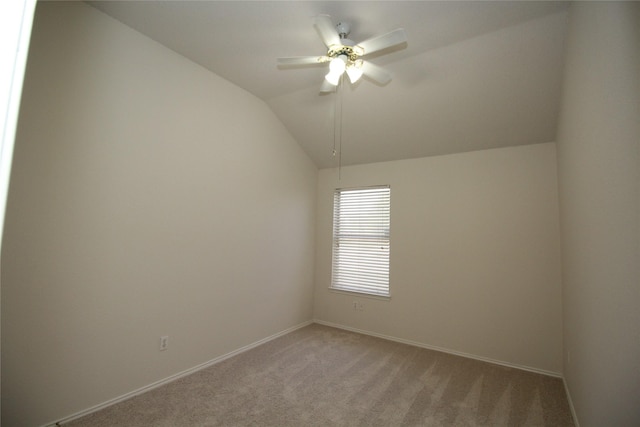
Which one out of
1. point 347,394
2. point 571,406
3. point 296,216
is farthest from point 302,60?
point 571,406

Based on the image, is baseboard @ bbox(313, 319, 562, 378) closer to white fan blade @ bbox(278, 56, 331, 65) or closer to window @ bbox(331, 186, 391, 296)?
window @ bbox(331, 186, 391, 296)

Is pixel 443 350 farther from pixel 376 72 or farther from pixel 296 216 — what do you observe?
pixel 376 72

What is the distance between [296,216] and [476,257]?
2.41 meters

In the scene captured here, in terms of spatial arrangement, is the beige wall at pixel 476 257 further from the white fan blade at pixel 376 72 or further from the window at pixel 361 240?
the white fan blade at pixel 376 72

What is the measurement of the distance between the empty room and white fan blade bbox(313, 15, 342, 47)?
0.02 metres

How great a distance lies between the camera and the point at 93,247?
2.15 metres

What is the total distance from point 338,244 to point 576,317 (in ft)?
9.40

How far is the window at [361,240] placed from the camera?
4.05 meters

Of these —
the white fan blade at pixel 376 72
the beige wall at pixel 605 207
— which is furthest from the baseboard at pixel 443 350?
the white fan blade at pixel 376 72

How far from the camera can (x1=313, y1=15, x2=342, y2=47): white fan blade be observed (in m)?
1.81

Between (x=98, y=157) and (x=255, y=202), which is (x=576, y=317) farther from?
(x=98, y=157)

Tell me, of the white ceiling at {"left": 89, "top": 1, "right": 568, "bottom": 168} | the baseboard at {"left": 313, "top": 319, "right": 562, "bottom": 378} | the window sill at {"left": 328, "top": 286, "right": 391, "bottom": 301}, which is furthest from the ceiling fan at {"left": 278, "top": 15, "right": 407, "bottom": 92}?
the baseboard at {"left": 313, "top": 319, "right": 562, "bottom": 378}

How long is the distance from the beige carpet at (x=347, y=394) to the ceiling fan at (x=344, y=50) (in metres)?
2.66

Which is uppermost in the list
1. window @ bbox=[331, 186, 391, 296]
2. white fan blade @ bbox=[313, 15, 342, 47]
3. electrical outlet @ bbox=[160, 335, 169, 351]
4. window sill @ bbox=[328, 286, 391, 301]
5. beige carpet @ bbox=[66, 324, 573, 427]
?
white fan blade @ bbox=[313, 15, 342, 47]
